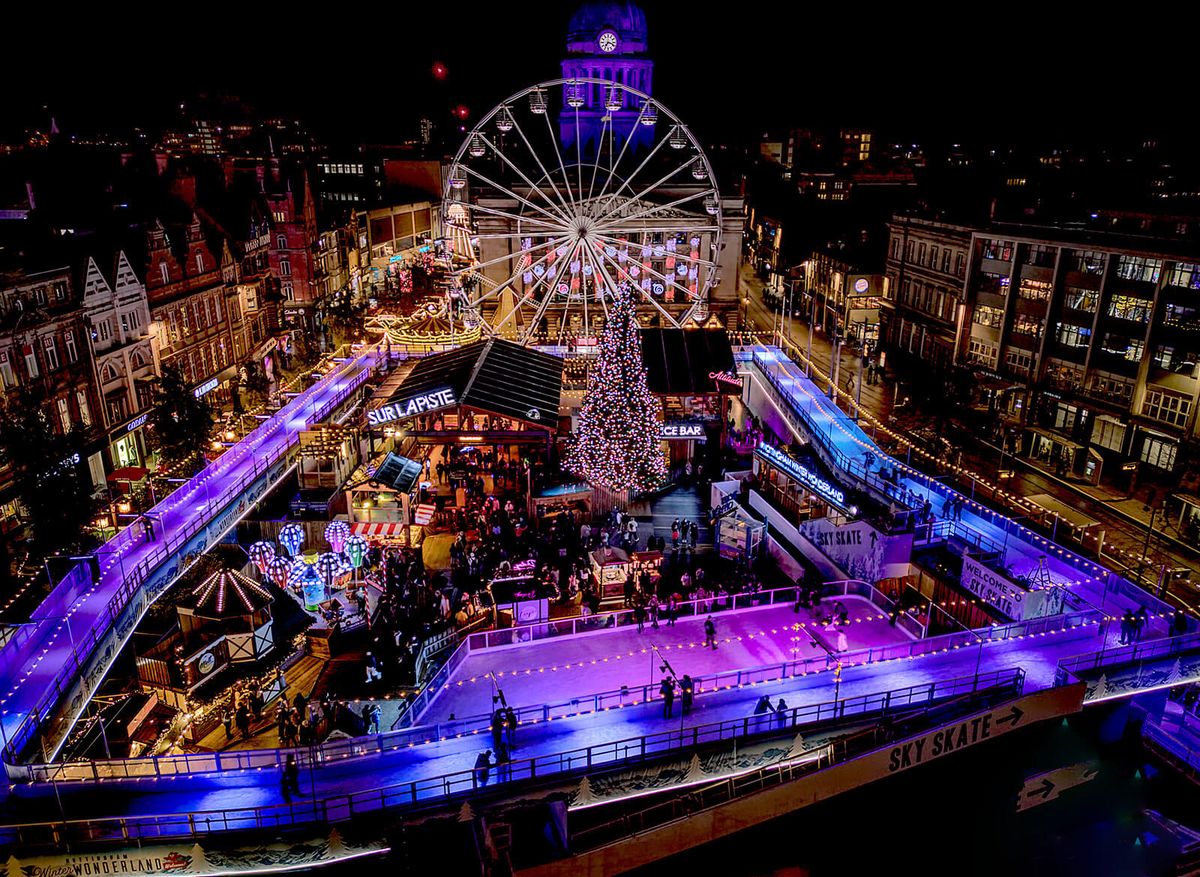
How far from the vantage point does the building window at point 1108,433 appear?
37.7 meters

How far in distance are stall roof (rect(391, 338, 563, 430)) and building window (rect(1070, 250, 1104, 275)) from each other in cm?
2634

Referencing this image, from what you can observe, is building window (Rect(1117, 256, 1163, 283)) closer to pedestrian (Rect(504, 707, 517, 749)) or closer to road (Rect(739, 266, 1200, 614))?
road (Rect(739, 266, 1200, 614))

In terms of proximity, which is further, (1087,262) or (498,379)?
(1087,262)

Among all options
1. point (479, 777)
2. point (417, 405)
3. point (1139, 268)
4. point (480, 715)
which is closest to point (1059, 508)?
point (1139, 268)

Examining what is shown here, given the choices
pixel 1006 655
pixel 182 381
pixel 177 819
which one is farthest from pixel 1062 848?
pixel 182 381

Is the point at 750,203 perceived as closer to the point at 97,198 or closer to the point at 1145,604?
the point at 97,198

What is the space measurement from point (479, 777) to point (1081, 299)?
38.2 m

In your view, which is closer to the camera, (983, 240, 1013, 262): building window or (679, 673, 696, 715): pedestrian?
(679, 673, 696, 715): pedestrian

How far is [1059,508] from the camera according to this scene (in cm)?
3284

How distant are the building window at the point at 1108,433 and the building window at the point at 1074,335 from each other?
158 inches

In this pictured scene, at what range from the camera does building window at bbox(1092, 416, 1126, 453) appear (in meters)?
37.7

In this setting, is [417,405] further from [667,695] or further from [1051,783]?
[1051,783]

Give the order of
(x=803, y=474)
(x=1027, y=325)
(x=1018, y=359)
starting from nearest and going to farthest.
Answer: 1. (x=803, y=474)
2. (x=1027, y=325)
3. (x=1018, y=359)

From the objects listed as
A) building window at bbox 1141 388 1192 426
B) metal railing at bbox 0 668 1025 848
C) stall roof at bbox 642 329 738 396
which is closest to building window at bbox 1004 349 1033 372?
building window at bbox 1141 388 1192 426
